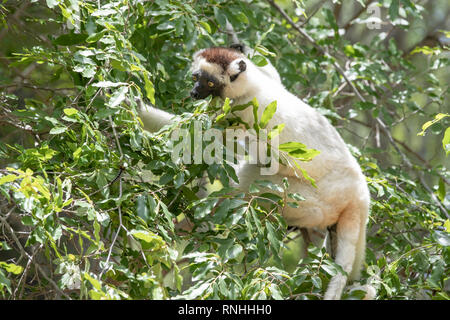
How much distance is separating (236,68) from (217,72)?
0.16 m

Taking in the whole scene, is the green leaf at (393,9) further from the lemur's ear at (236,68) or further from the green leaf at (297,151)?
the green leaf at (297,151)

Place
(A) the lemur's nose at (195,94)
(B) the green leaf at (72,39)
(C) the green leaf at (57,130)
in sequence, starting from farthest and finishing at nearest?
(A) the lemur's nose at (195,94), (B) the green leaf at (72,39), (C) the green leaf at (57,130)

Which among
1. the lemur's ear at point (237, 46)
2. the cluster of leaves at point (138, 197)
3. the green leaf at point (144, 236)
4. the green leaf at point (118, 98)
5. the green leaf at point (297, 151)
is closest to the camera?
the green leaf at point (144, 236)

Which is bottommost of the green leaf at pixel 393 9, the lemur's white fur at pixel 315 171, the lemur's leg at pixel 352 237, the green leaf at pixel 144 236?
the lemur's leg at pixel 352 237

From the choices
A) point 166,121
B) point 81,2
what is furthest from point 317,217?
point 81,2

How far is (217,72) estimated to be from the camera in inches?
171

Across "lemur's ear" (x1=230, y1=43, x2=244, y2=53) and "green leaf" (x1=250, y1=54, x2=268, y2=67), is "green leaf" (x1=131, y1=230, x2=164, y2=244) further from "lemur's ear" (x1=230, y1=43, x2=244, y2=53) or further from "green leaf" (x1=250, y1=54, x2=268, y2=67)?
"lemur's ear" (x1=230, y1=43, x2=244, y2=53)

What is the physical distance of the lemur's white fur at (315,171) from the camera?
14.1 feet

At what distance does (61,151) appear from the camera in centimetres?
346

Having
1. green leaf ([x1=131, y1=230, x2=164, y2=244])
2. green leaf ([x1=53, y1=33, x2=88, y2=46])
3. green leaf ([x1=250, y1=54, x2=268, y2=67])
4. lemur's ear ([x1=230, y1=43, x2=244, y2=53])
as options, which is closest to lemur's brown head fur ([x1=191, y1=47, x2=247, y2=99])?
green leaf ([x1=250, y1=54, x2=268, y2=67])

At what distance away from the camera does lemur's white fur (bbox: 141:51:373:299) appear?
4285 millimetres

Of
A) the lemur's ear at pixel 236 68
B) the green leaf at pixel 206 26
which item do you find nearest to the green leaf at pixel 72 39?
the green leaf at pixel 206 26

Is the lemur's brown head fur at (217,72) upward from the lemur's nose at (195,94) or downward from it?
upward

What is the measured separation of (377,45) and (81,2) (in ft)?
13.0
